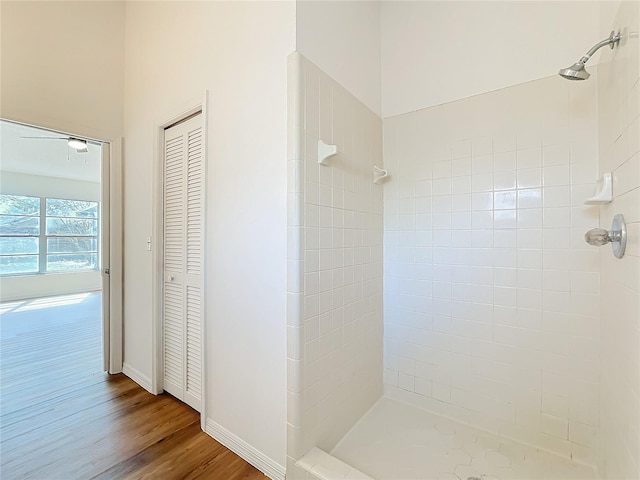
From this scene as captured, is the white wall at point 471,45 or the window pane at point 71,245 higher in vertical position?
the white wall at point 471,45

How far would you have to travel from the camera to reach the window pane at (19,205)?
529cm

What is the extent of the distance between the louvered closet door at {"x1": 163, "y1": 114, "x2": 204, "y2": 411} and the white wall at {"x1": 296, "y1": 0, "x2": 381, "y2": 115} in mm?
885

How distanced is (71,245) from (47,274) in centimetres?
74

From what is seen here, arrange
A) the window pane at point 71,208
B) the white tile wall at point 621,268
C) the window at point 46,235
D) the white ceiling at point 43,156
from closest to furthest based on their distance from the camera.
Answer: the white tile wall at point 621,268
the white ceiling at point 43,156
the window at point 46,235
the window pane at point 71,208

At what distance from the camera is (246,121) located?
148 cm

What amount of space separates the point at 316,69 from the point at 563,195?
1.41 meters

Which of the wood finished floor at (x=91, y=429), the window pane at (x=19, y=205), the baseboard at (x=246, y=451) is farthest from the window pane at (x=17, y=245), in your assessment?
the baseboard at (x=246, y=451)

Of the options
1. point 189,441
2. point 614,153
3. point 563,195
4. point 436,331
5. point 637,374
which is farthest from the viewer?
point 436,331

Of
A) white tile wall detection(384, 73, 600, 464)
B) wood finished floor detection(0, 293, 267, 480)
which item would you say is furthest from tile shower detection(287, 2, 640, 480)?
wood finished floor detection(0, 293, 267, 480)

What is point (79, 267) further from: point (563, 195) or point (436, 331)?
point (563, 195)

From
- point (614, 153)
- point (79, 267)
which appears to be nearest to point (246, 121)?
point (614, 153)

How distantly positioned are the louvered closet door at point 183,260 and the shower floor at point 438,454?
1.07 metres

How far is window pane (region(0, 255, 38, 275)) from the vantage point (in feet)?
17.6

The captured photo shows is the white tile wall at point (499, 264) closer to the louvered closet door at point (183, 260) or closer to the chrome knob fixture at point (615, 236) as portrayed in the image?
the chrome knob fixture at point (615, 236)
